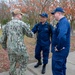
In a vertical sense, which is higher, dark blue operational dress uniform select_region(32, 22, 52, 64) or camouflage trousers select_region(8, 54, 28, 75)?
dark blue operational dress uniform select_region(32, 22, 52, 64)

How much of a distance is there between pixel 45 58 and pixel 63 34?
1644 mm

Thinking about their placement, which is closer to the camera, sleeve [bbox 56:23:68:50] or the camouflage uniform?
sleeve [bbox 56:23:68:50]

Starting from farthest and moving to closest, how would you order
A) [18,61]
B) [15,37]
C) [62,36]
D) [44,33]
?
[44,33], [18,61], [15,37], [62,36]

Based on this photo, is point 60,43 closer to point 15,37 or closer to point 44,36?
Answer: point 15,37

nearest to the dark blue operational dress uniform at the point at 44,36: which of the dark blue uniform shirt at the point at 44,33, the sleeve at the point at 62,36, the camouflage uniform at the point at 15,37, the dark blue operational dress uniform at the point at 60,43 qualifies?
the dark blue uniform shirt at the point at 44,33

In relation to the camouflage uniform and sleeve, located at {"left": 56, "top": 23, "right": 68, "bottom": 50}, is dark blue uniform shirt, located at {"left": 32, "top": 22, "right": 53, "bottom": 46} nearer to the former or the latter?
the camouflage uniform

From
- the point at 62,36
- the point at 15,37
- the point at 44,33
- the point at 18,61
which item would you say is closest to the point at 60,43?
the point at 62,36

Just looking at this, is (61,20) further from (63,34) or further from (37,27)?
(37,27)

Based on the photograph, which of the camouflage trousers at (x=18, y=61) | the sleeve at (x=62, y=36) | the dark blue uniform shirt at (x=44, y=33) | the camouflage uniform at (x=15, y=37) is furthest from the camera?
the dark blue uniform shirt at (x=44, y=33)

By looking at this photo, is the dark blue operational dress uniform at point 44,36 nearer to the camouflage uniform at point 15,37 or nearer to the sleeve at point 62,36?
the camouflage uniform at point 15,37

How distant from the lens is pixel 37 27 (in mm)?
4547

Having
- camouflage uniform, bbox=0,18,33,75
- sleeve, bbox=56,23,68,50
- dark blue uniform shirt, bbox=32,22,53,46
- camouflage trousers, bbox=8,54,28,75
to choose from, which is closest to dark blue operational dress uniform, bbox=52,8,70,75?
sleeve, bbox=56,23,68,50

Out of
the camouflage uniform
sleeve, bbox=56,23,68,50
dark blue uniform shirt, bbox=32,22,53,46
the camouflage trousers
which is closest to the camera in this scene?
sleeve, bbox=56,23,68,50

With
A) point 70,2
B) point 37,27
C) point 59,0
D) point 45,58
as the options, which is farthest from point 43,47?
point 70,2
